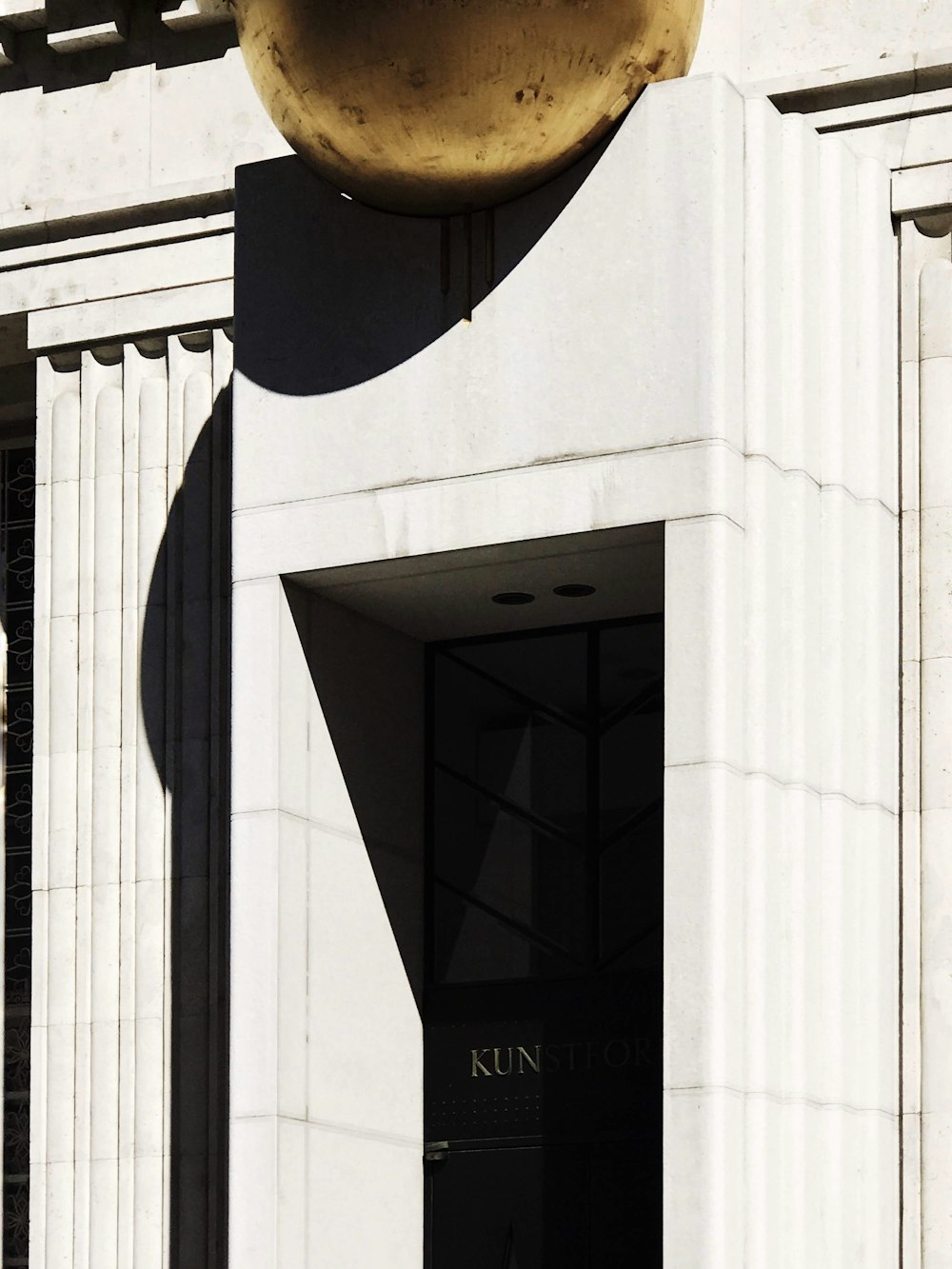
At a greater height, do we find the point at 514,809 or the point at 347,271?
the point at 347,271

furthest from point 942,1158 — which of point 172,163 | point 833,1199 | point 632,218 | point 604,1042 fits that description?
point 172,163

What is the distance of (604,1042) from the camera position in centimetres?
1596

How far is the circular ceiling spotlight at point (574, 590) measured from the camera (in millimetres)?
15523

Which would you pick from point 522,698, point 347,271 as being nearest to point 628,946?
point 522,698

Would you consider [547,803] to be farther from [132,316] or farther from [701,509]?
[132,316]

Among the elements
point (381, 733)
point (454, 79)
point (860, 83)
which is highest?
point (860, 83)

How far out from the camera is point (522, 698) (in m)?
16.7

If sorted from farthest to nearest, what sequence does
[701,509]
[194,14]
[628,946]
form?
[194,14]
[628,946]
[701,509]

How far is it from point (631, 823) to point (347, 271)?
3.75m

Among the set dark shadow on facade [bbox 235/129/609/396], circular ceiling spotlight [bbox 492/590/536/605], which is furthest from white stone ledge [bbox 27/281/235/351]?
circular ceiling spotlight [bbox 492/590/536/605]

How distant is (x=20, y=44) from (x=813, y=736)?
25.9 ft

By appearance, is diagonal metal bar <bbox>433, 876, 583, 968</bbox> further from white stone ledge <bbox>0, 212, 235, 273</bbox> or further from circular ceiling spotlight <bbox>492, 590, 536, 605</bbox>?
white stone ledge <bbox>0, 212, 235, 273</bbox>

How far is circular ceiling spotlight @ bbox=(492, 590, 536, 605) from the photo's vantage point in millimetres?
15633

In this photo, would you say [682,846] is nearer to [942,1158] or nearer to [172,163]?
[942,1158]
